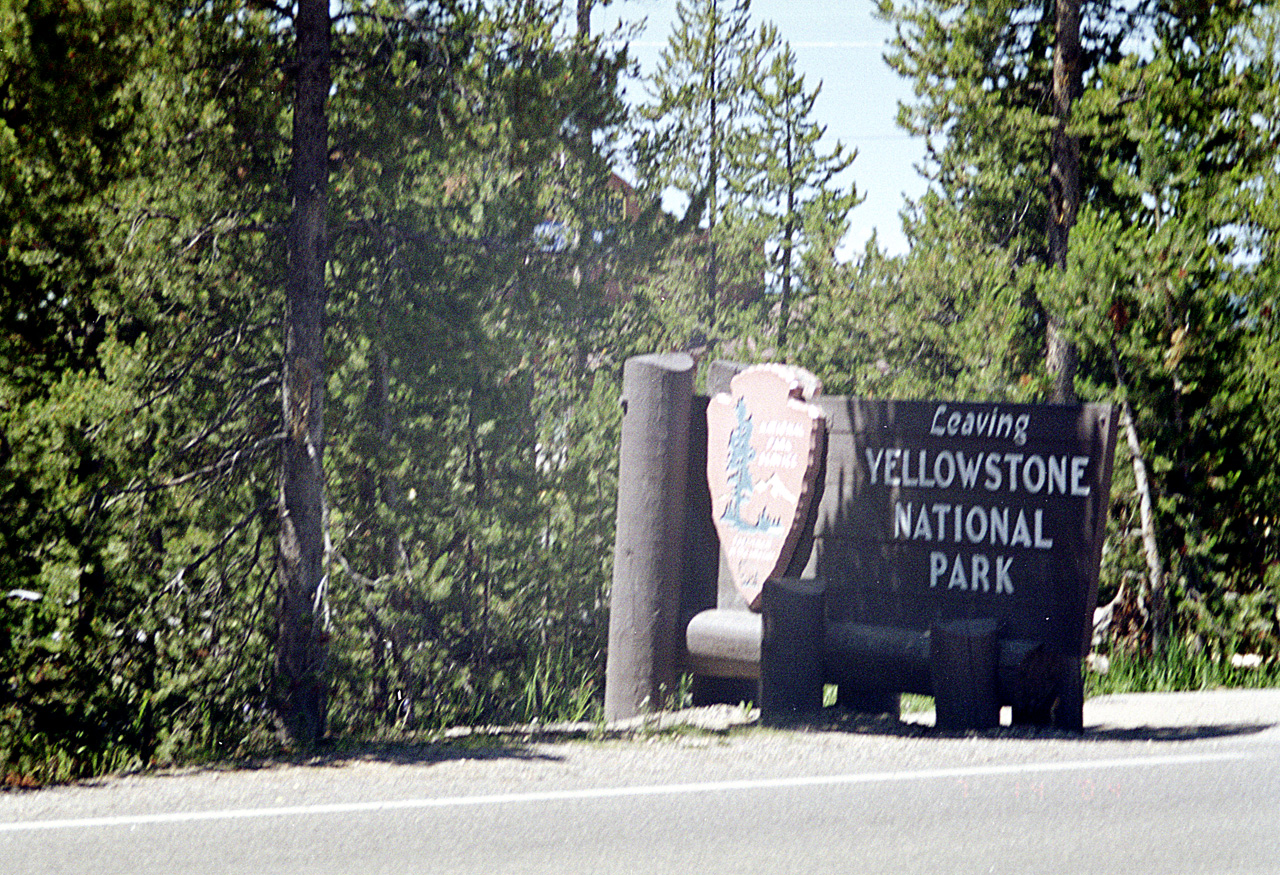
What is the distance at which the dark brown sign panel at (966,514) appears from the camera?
9.21 meters

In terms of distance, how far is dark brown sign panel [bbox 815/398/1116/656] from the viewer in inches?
363

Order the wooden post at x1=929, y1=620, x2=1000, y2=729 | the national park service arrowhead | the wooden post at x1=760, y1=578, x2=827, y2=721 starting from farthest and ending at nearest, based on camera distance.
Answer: the national park service arrowhead < the wooden post at x1=760, y1=578, x2=827, y2=721 < the wooden post at x1=929, y1=620, x2=1000, y2=729

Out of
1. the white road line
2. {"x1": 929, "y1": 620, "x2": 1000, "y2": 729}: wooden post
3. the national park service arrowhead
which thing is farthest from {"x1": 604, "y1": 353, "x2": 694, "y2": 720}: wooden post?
the white road line

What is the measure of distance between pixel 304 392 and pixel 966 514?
231 inches

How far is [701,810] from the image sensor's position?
689 cm

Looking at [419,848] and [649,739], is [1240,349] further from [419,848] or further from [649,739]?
[419,848]

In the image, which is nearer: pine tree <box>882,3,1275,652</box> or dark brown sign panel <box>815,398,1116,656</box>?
dark brown sign panel <box>815,398,1116,656</box>

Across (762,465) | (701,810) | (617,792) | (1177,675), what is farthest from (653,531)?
(1177,675)

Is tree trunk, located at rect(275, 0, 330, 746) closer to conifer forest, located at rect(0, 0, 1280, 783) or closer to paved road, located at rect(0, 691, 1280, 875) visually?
conifer forest, located at rect(0, 0, 1280, 783)

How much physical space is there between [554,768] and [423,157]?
789 cm

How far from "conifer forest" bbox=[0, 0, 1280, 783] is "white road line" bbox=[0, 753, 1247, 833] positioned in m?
2.30

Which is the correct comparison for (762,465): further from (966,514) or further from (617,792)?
(617,792)

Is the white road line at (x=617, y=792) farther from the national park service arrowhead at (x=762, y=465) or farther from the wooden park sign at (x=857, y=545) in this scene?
the national park service arrowhead at (x=762, y=465)

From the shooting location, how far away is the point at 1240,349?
1375 centimetres
